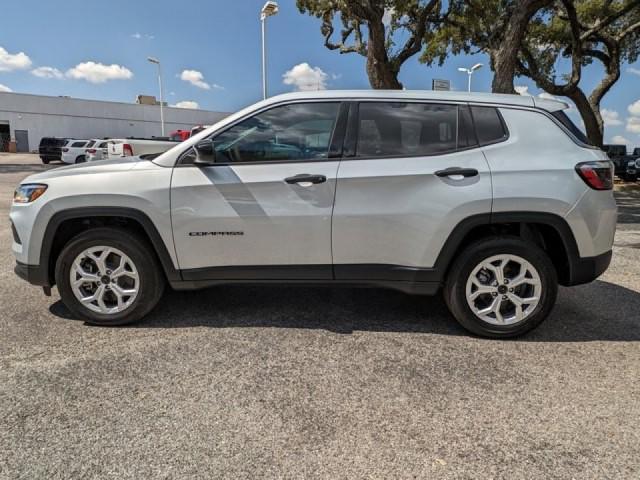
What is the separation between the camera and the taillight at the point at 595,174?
137 inches

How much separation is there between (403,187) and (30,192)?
2933mm

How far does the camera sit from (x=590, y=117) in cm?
1836

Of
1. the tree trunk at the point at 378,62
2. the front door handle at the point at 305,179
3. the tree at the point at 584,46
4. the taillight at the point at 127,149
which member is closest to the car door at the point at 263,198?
the front door handle at the point at 305,179

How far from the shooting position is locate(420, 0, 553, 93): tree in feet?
34.8

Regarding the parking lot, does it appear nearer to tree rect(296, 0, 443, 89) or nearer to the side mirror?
the side mirror

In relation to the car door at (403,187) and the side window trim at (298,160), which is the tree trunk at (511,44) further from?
the side window trim at (298,160)

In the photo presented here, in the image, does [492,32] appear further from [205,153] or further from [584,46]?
[205,153]

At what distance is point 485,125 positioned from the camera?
11.9 ft

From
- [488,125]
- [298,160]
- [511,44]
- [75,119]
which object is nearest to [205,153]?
[298,160]

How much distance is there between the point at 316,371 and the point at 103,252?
77.4 inches

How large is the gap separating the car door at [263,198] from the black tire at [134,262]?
27cm

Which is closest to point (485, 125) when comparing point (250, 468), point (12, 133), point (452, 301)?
point (452, 301)

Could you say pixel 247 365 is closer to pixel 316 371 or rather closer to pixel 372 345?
pixel 316 371

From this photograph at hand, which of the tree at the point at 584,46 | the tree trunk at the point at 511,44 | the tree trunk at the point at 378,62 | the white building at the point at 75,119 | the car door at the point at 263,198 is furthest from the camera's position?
the white building at the point at 75,119
